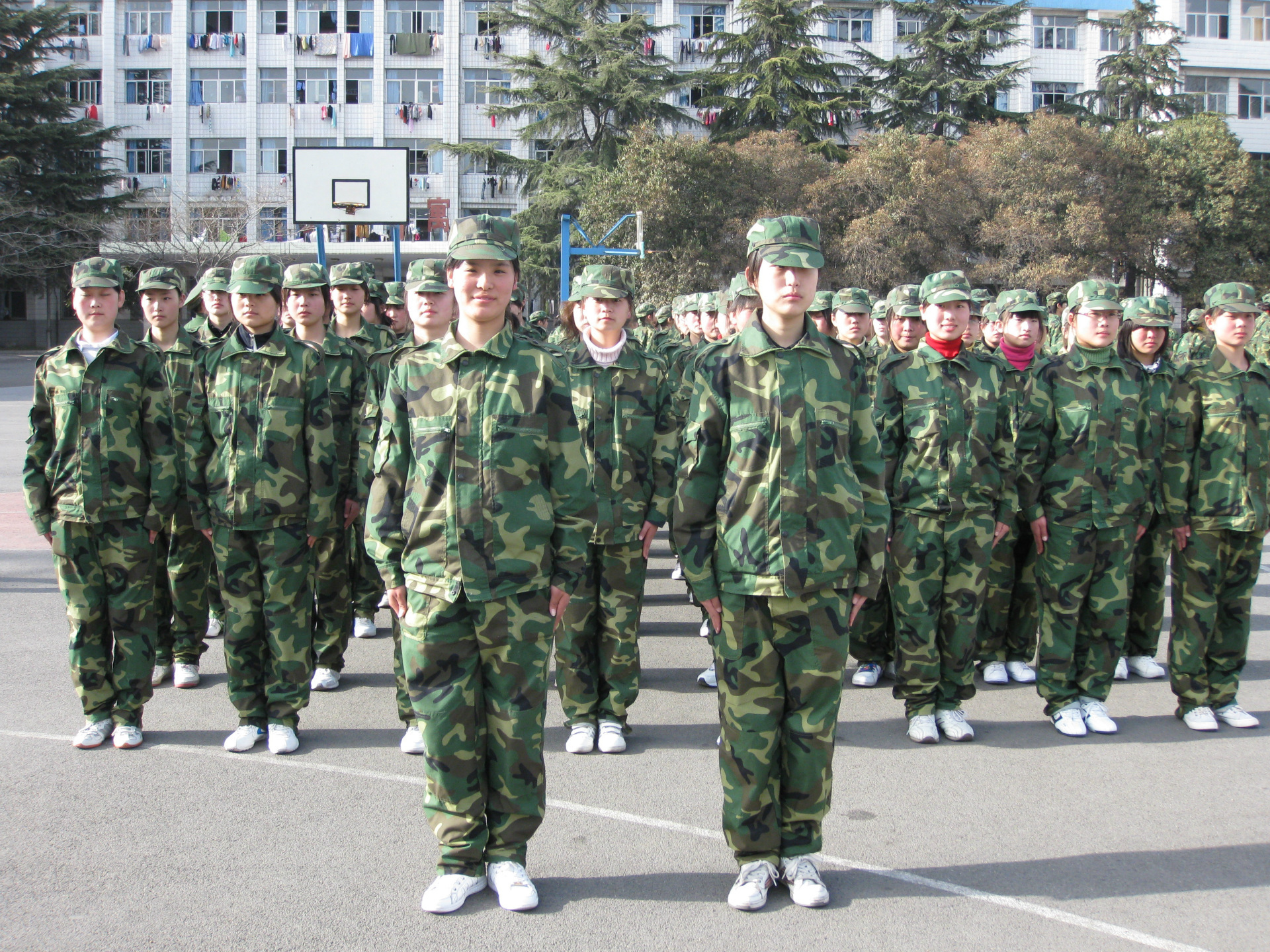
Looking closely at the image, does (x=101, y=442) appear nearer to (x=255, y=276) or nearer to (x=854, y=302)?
(x=255, y=276)

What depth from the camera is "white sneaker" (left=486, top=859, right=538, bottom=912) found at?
11.9ft

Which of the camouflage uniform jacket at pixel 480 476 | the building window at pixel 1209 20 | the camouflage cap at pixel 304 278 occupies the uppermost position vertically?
the building window at pixel 1209 20

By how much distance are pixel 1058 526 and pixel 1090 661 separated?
749mm

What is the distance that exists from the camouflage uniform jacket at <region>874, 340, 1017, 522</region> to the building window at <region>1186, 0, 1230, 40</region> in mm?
57857

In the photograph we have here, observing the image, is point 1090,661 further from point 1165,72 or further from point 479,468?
point 1165,72

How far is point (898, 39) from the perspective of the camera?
47875 millimetres

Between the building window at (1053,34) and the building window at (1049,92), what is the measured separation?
1.79 metres

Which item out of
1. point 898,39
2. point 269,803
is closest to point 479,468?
point 269,803

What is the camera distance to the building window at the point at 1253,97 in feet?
174

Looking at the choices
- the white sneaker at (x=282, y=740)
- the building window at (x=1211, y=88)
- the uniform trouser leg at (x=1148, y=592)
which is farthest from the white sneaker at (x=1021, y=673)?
the building window at (x=1211, y=88)

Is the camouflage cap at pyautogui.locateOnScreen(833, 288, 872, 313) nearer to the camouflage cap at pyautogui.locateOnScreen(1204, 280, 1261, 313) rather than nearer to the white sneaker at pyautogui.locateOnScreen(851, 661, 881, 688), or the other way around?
the camouflage cap at pyautogui.locateOnScreen(1204, 280, 1261, 313)

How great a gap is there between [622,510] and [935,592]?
1.66 meters

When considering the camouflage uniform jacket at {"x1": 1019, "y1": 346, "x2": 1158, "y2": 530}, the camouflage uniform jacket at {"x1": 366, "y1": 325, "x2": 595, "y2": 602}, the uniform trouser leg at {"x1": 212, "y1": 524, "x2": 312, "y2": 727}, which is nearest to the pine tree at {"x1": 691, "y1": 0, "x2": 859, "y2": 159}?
the camouflage uniform jacket at {"x1": 1019, "y1": 346, "x2": 1158, "y2": 530}

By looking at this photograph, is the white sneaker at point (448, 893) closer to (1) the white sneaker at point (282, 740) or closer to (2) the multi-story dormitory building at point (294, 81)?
(1) the white sneaker at point (282, 740)
